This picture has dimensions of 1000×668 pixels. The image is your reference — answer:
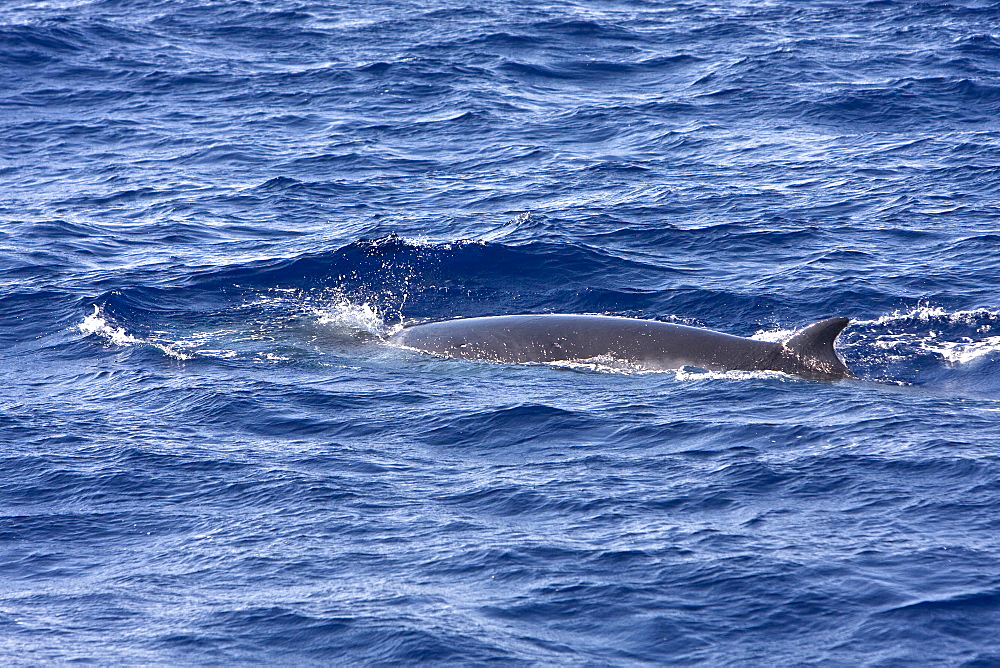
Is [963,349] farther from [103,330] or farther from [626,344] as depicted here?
[103,330]

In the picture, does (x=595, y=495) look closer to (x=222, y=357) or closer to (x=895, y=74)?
(x=222, y=357)

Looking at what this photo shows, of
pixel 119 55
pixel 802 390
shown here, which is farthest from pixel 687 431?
pixel 119 55

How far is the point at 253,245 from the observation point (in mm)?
20234

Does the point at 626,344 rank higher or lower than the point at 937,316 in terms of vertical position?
higher

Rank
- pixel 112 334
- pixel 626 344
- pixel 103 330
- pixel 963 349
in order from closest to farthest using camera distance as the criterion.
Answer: pixel 626 344 → pixel 963 349 → pixel 112 334 → pixel 103 330

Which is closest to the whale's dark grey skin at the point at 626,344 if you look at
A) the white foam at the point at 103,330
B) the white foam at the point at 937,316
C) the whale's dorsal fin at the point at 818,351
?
the whale's dorsal fin at the point at 818,351

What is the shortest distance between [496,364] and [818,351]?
373 cm

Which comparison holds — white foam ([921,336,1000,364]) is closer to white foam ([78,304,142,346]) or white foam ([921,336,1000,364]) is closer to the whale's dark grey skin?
the whale's dark grey skin

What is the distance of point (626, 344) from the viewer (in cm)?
1440

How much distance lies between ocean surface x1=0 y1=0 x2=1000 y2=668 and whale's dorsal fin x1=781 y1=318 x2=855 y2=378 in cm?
30

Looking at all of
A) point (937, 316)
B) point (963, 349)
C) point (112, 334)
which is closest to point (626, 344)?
point (963, 349)

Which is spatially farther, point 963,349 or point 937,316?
point 937,316

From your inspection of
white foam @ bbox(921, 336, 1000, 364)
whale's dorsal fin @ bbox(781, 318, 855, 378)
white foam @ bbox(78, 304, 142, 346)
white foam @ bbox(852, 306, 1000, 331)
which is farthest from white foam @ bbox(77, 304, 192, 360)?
white foam @ bbox(921, 336, 1000, 364)

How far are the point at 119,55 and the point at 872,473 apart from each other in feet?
89.8
